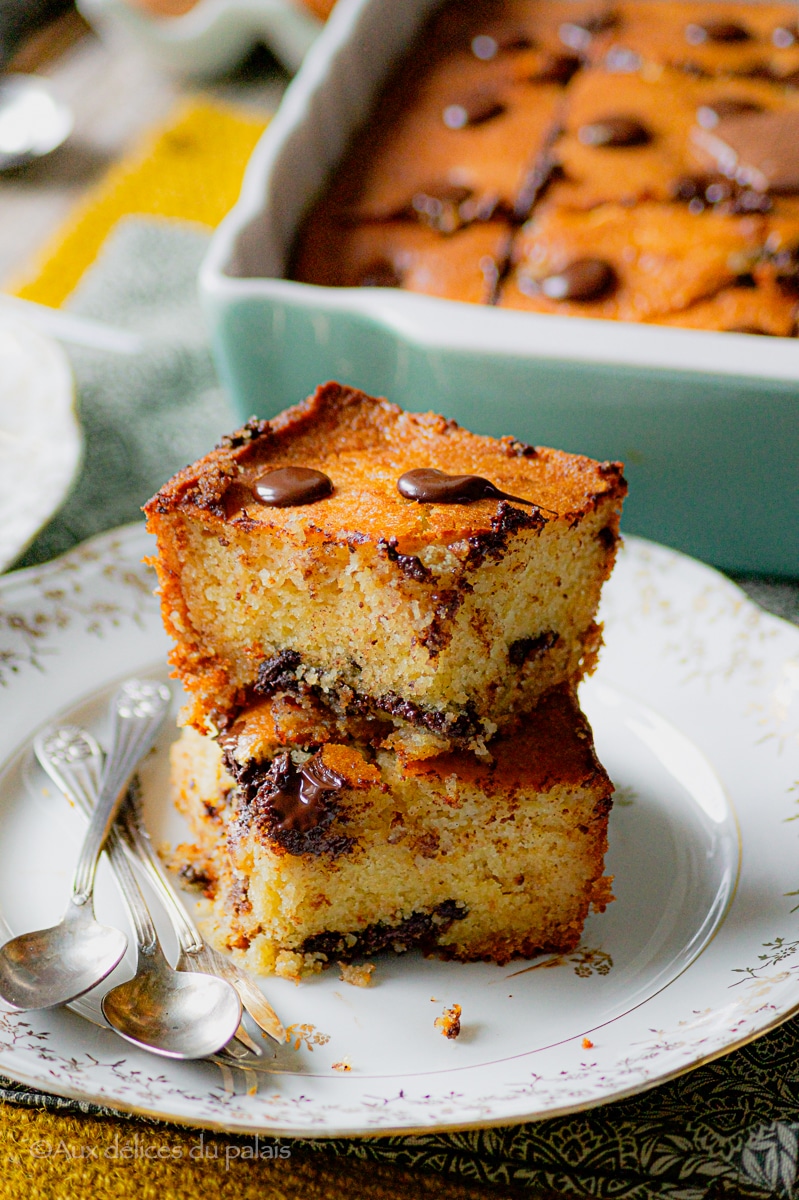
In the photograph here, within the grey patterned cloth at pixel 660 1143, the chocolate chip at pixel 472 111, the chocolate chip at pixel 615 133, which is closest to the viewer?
the grey patterned cloth at pixel 660 1143

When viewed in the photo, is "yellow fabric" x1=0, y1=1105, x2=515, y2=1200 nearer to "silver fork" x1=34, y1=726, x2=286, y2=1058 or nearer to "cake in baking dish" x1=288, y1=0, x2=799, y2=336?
"silver fork" x1=34, y1=726, x2=286, y2=1058

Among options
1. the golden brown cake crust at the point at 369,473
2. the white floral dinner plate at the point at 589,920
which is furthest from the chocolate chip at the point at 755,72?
the golden brown cake crust at the point at 369,473

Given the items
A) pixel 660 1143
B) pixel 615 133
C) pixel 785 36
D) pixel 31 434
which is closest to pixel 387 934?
pixel 660 1143

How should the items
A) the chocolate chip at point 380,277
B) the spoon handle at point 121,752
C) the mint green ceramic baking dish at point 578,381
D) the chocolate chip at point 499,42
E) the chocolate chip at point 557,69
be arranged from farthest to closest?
1. the chocolate chip at point 499,42
2. the chocolate chip at point 557,69
3. the chocolate chip at point 380,277
4. the mint green ceramic baking dish at point 578,381
5. the spoon handle at point 121,752

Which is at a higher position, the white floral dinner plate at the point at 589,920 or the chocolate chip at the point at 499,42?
the chocolate chip at the point at 499,42

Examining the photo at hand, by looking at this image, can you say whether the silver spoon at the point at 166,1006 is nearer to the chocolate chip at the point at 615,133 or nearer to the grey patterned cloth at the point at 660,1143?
the grey patterned cloth at the point at 660,1143

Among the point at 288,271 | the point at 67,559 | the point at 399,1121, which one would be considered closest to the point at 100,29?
the point at 288,271
